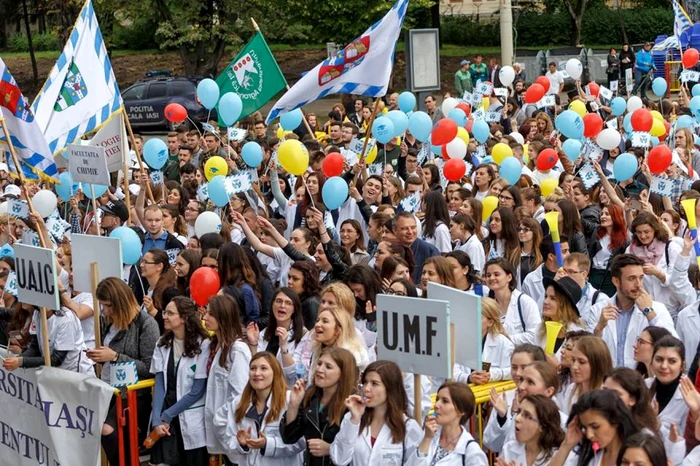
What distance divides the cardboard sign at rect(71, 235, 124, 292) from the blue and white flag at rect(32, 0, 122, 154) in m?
3.33

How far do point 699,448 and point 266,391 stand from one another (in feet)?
8.21

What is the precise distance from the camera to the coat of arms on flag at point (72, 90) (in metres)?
12.0

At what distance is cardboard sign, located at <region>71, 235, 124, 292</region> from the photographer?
859cm

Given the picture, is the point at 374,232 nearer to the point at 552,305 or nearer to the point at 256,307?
the point at 256,307

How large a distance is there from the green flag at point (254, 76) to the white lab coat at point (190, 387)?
236 inches

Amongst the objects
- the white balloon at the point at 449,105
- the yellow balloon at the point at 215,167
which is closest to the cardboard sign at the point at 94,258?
the yellow balloon at the point at 215,167

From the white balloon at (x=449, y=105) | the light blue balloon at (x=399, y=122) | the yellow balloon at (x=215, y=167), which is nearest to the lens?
the yellow balloon at (x=215, y=167)

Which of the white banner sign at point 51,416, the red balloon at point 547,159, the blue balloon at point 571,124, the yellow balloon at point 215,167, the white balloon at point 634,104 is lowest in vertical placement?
the white banner sign at point 51,416

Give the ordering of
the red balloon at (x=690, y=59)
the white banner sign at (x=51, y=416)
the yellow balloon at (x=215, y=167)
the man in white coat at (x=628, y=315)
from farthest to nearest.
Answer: the red balloon at (x=690, y=59) < the yellow balloon at (x=215, y=167) < the white banner sign at (x=51, y=416) < the man in white coat at (x=628, y=315)

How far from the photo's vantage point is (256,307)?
29.0ft

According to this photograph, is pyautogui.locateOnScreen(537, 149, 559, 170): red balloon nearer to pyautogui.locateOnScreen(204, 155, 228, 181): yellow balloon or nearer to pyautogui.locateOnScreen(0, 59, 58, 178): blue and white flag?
pyautogui.locateOnScreen(204, 155, 228, 181): yellow balloon

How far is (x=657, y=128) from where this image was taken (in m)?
15.1

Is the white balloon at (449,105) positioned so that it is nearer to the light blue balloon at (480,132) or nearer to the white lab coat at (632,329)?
the light blue balloon at (480,132)

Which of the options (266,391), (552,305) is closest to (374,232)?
(552,305)
